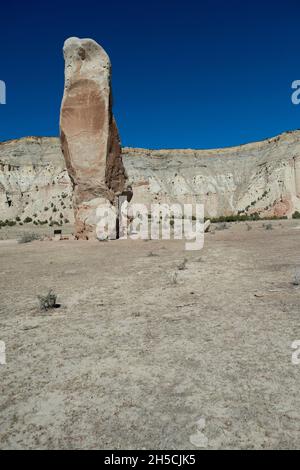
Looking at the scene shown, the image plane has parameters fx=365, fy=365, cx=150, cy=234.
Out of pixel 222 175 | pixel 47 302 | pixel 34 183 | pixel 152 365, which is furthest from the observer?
pixel 222 175

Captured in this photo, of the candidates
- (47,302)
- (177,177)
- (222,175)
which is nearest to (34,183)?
(177,177)

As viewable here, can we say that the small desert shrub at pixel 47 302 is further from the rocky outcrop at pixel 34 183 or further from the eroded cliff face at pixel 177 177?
the eroded cliff face at pixel 177 177

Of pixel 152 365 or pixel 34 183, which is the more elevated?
pixel 34 183

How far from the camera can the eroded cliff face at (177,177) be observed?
4294cm

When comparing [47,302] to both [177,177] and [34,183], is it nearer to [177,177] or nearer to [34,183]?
[34,183]

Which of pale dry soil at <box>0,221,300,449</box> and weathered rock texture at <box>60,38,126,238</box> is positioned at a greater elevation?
weathered rock texture at <box>60,38,126,238</box>

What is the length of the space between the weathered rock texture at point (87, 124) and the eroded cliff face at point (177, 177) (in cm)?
2460

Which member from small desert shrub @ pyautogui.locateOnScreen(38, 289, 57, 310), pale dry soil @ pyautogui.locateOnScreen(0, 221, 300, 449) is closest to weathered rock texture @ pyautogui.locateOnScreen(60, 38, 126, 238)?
pale dry soil @ pyautogui.locateOnScreen(0, 221, 300, 449)

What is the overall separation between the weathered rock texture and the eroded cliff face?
24.6 m

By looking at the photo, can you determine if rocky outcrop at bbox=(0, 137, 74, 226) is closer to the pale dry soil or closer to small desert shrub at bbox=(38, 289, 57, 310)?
small desert shrub at bbox=(38, 289, 57, 310)

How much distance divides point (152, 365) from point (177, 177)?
5292cm

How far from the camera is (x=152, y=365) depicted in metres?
3.05

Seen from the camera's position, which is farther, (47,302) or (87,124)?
(87,124)

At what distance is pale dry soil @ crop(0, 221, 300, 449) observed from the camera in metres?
2.19
